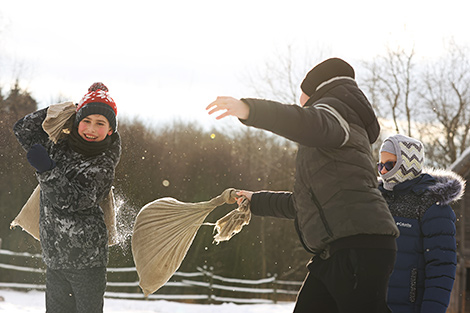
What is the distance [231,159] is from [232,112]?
2266 cm

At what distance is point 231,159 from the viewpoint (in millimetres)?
24641

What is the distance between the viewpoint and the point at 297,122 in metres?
2.04

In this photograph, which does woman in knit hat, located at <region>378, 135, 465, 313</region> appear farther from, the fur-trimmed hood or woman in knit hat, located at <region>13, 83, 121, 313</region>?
woman in knit hat, located at <region>13, 83, 121, 313</region>

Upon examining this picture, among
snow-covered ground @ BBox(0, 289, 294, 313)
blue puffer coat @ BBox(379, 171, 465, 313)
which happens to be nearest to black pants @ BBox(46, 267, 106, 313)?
blue puffer coat @ BBox(379, 171, 465, 313)

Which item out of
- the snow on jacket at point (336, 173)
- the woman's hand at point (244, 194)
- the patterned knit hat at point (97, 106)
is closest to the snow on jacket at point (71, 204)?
the patterned knit hat at point (97, 106)

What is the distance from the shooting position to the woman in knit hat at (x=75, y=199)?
303 centimetres

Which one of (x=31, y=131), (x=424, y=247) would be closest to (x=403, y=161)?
(x=424, y=247)

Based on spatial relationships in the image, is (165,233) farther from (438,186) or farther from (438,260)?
(438,186)

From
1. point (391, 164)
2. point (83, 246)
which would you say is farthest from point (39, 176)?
point (391, 164)

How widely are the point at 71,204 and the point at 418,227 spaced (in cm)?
207

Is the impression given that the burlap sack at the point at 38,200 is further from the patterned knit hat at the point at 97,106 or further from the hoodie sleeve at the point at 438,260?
the hoodie sleeve at the point at 438,260

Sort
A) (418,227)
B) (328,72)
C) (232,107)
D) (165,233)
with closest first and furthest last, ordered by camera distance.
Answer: (232,107) → (328,72) → (165,233) → (418,227)

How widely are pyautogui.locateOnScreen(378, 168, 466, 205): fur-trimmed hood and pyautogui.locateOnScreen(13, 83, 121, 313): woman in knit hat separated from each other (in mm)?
1877

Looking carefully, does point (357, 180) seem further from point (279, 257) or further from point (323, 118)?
point (279, 257)
